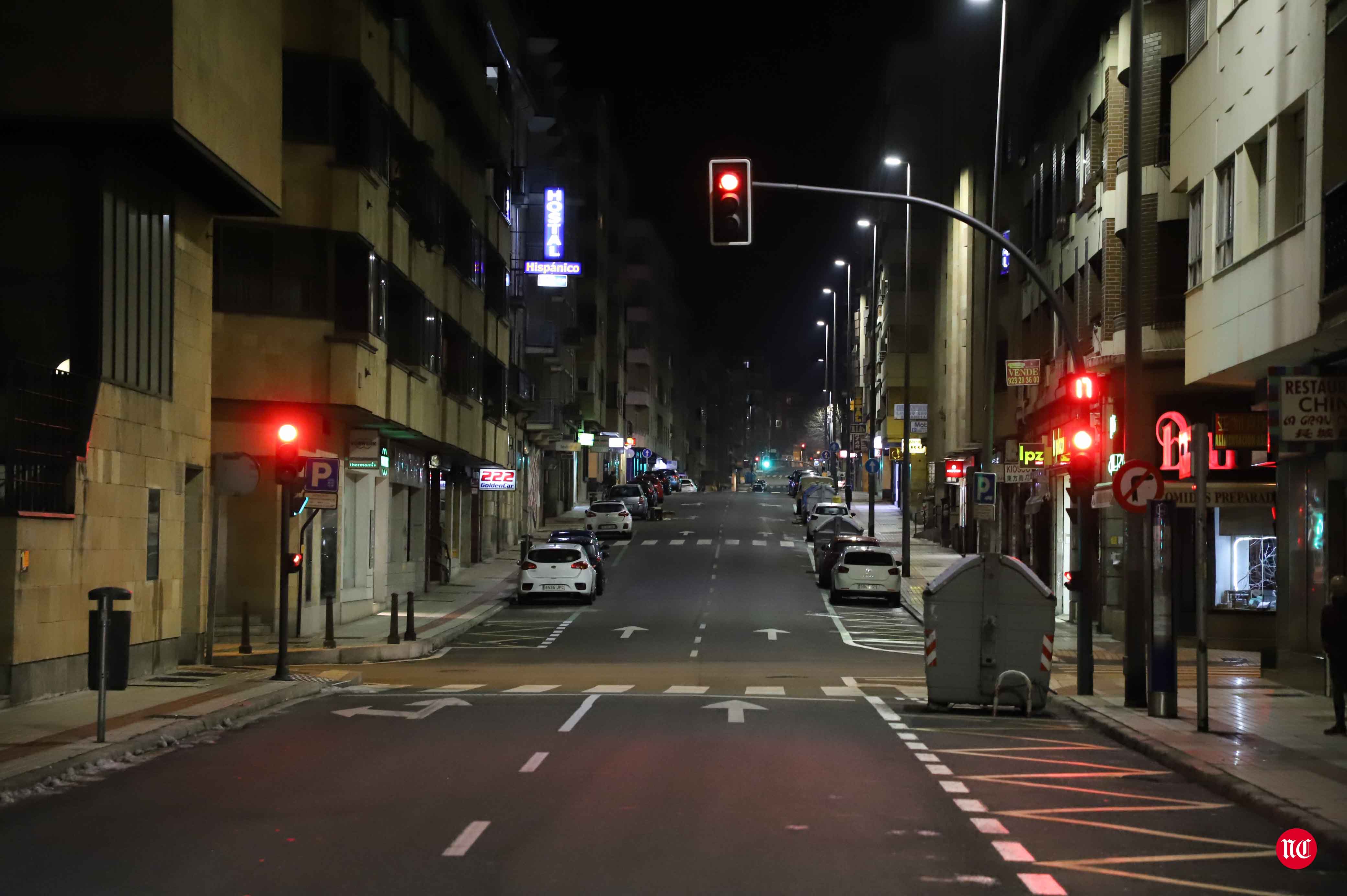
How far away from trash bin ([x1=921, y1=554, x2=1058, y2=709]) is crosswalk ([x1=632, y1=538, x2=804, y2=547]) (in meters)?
44.2

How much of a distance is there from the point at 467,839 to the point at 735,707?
32.2 feet

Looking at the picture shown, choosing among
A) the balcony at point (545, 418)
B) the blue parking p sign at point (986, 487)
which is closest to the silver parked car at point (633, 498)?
the balcony at point (545, 418)

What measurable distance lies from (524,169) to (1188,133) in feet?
132

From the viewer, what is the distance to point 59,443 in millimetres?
19203

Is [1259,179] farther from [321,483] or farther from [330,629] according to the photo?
[330,629]

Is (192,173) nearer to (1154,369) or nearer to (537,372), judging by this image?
(1154,369)

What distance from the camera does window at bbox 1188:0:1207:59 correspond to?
24672 mm

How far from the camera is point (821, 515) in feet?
220

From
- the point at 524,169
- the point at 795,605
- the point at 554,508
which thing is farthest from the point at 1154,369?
the point at 554,508

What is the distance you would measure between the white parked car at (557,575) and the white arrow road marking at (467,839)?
32.0m

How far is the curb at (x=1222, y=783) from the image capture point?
34.9ft

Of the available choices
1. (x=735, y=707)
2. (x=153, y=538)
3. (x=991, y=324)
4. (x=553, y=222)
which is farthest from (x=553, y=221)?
(x=735, y=707)

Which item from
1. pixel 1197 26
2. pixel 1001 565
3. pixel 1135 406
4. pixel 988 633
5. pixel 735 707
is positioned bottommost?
pixel 735 707

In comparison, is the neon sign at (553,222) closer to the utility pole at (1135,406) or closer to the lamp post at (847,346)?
the lamp post at (847,346)
